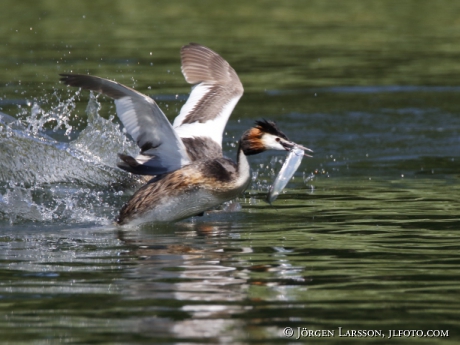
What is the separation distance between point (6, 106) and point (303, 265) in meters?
9.44

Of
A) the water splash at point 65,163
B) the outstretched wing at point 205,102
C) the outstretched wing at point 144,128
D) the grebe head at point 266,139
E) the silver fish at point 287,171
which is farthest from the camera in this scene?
the water splash at point 65,163

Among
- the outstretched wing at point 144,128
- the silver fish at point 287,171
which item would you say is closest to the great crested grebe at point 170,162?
the outstretched wing at point 144,128

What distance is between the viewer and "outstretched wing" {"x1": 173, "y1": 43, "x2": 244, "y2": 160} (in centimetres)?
969

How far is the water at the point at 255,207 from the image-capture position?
18.0 ft

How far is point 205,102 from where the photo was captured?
10.3 meters

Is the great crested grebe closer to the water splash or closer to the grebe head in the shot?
the grebe head

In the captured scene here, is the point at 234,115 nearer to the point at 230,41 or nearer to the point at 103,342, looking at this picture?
the point at 230,41

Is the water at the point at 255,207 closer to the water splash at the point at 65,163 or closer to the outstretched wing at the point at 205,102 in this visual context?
the water splash at the point at 65,163

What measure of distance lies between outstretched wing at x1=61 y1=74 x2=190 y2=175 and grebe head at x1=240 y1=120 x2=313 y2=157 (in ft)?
2.18

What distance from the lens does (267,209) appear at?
935 cm

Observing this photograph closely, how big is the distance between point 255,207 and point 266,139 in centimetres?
136

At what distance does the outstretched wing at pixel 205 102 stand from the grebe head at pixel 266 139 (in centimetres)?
98

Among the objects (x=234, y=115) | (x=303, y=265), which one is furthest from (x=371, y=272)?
(x=234, y=115)

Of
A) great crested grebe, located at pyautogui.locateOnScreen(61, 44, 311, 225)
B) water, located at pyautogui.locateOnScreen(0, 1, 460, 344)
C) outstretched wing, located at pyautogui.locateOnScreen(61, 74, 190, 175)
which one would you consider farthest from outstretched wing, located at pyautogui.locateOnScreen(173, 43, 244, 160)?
water, located at pyautogui.locateOnScreen(0, 1, 460, 344)
